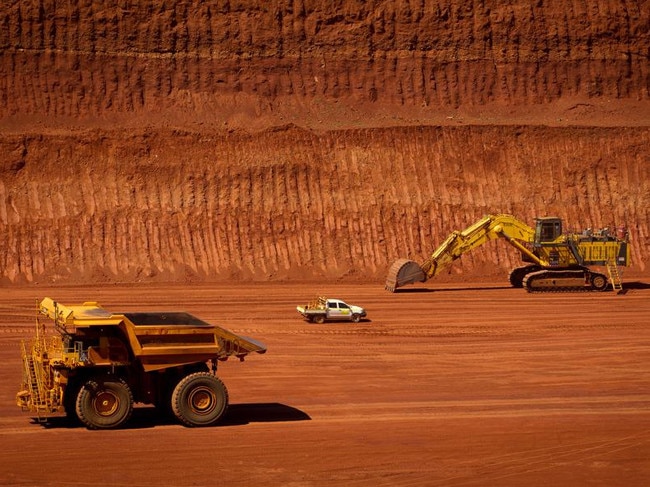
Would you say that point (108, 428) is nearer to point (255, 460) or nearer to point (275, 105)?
point (255, 460)

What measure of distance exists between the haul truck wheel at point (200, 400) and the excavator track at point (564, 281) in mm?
24360

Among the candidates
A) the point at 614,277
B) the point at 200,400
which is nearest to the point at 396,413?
the point at 200,400

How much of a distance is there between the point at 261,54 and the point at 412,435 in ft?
130

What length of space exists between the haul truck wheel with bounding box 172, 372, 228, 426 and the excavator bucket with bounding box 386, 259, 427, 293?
22.8 meters

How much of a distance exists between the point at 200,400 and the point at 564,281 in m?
25.6

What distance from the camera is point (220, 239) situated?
47469 mm

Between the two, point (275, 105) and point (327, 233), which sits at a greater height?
point (275, 105)

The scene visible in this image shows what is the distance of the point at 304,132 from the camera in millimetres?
51281

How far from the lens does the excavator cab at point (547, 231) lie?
41.8m

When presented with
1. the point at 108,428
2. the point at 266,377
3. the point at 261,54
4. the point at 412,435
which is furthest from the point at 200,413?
the point at 261,54

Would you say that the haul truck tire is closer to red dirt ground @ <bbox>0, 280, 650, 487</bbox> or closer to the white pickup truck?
red dirt ground @ <bbox>0, 280, 650, 487</bbox>

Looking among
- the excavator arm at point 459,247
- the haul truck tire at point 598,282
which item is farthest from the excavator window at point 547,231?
the haul truck tire at point 598,282

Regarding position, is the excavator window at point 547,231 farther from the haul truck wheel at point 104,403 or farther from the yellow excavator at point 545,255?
the haul truck wheel at point 104,403

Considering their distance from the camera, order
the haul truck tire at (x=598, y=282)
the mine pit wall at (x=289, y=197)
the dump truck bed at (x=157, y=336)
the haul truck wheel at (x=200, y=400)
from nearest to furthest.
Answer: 1. the dump truck bed at (x=157, y=336)
2. the haul truck wheel at (x=200, y=400)
3. the haul truck tire at (x=598, y=282)
4. the mine pit wall at (x=289, y=197)
